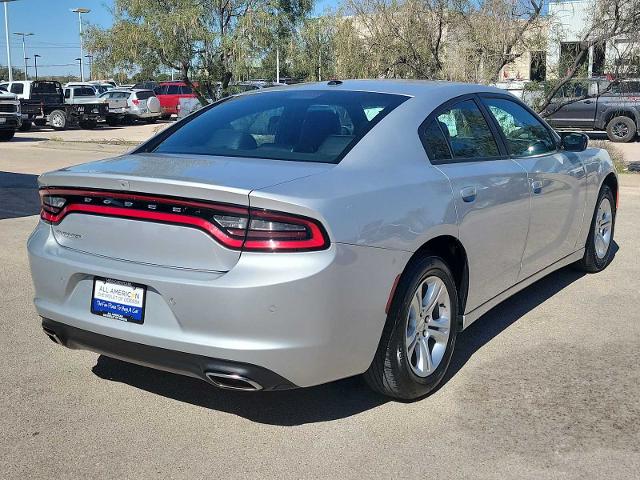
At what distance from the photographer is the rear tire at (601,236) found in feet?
20.4

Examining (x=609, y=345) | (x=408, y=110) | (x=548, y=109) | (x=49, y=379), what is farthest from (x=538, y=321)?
(x=548, y=109)

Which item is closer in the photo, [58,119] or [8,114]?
[8,114]

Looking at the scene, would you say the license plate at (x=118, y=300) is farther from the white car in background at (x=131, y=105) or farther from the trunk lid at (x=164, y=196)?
the white car in background at (x=131, y=105)

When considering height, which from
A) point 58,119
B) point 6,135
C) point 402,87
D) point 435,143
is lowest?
point 6,135

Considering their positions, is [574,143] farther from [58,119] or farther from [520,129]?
[58,119]

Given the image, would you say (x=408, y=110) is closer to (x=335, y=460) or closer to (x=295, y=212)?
(x=295, y=212)

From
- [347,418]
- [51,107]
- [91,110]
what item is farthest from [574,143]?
[51,107]

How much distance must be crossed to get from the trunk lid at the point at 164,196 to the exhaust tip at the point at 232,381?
46cm

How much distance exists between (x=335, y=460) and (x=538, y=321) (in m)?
2.47

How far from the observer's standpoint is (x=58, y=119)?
29.9 meters

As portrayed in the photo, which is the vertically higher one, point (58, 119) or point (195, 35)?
point (195, 35)

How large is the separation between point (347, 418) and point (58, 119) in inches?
1137

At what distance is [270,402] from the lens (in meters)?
3.91

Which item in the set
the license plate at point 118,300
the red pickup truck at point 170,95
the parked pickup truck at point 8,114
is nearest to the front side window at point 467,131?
the license plate at point 118,300
